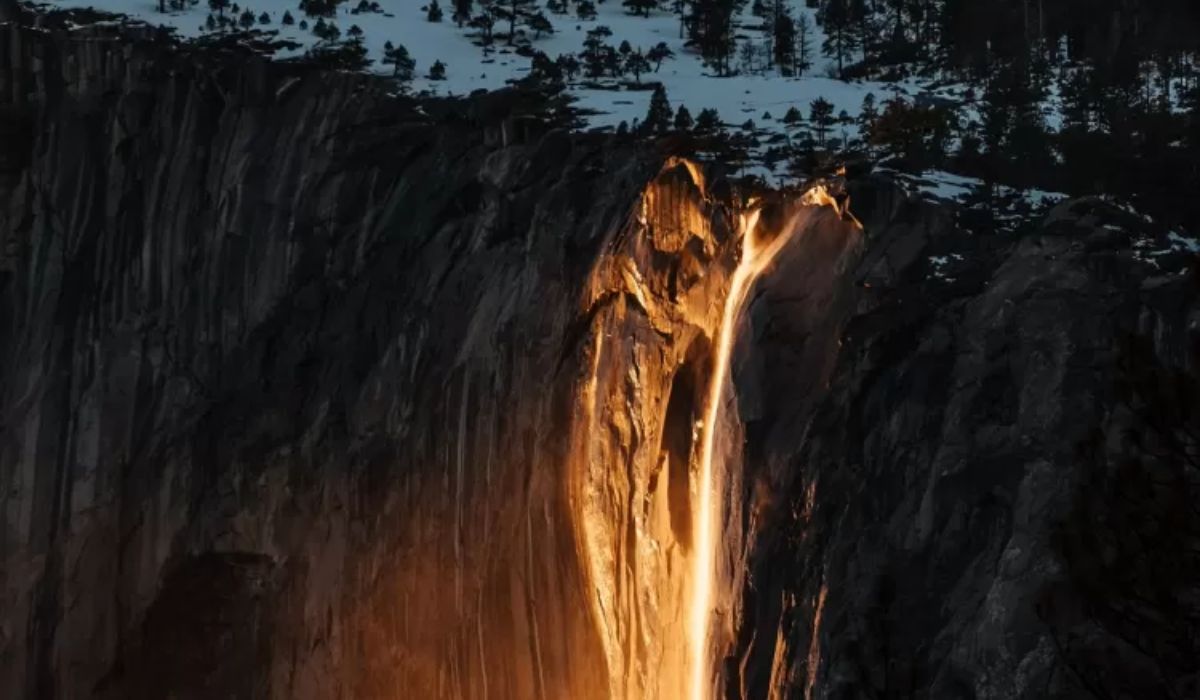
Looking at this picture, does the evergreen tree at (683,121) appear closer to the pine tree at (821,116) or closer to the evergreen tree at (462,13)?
the pine tree at (821,116)

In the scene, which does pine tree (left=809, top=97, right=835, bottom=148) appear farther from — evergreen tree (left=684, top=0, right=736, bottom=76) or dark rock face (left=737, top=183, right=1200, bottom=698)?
dark rock face (left=737, top=183, right=1200, bottom=698)

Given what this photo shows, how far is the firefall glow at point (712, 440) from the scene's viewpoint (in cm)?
2322

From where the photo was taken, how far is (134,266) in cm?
3575

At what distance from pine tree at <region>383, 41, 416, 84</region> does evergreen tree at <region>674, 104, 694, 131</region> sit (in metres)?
7.53

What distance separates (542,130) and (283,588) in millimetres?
11058

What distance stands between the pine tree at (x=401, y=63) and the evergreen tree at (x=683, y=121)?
7.53m

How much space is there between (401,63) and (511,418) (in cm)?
1141

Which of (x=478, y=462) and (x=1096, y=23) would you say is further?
(x=1096, y=23)

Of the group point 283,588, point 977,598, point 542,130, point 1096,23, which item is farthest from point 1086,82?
point 283,588

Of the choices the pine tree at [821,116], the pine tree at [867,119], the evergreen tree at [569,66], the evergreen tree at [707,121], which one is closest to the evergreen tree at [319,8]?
the evergreen tree at [569,66]

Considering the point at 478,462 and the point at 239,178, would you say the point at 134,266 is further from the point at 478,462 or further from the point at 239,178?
the point at 478,462

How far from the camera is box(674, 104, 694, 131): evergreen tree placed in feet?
103

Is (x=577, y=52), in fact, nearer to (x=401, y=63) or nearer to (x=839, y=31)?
(x=401, y=63)

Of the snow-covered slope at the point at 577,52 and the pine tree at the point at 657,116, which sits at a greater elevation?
the snow-covered slope at the point at 577,52
